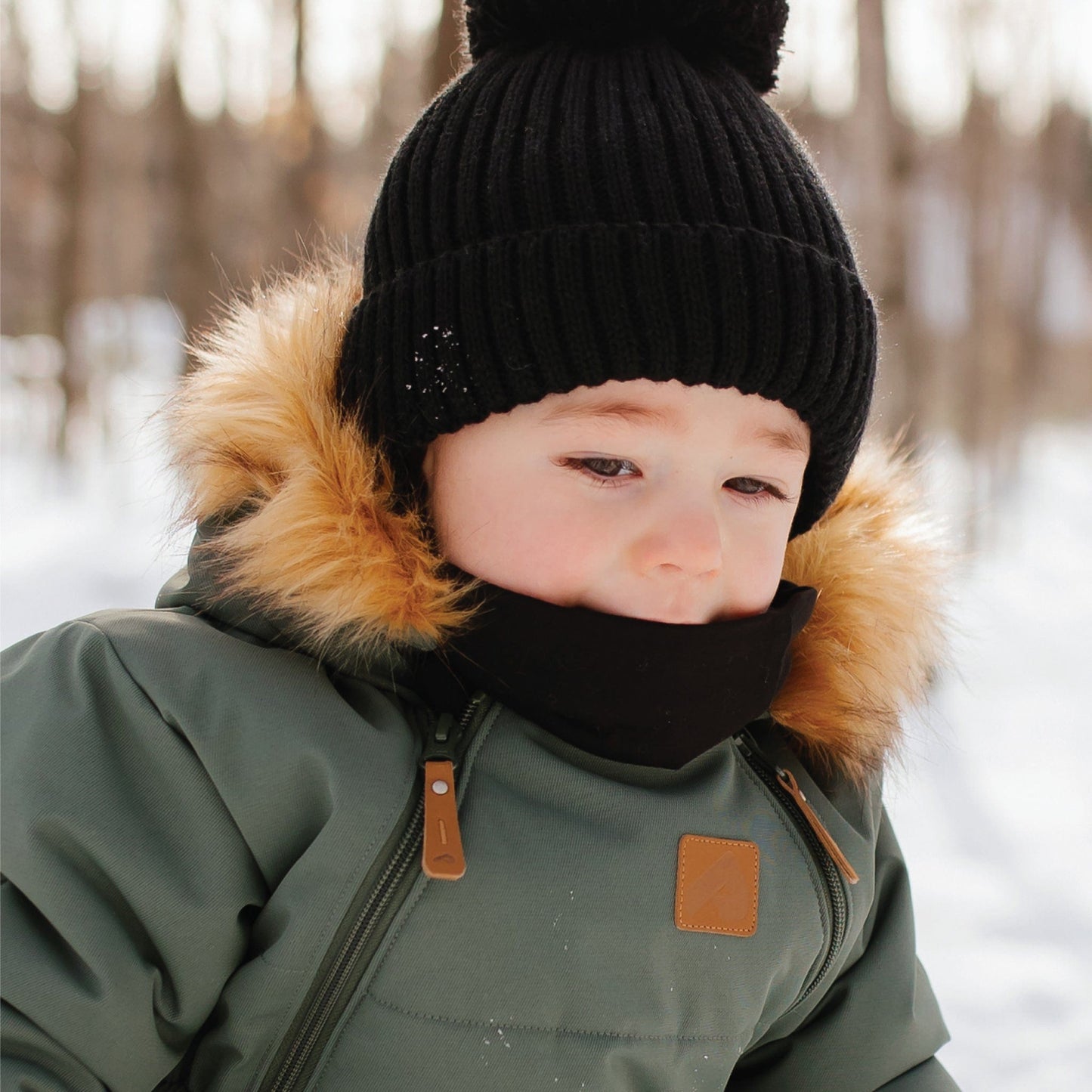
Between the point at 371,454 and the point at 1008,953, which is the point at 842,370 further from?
the point at 1008,953

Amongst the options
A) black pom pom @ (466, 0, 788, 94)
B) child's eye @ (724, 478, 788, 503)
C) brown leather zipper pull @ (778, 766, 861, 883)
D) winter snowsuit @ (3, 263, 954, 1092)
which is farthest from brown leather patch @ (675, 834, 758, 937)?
black pom pom @ (466, 0, 788, 94)

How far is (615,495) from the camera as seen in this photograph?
103 centimetres

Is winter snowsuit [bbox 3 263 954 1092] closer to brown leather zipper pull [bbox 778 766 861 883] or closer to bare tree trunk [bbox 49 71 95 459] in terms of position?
brown leather zipper pull [bbox 778 766 861 883]

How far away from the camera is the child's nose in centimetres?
101

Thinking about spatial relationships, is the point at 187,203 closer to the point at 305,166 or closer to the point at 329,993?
the point at 305,166

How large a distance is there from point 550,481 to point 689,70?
1.64 feet

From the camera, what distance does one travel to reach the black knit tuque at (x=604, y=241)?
40.3 inches

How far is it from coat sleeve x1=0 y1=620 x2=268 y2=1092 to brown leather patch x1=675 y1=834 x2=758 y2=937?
0.41 metres

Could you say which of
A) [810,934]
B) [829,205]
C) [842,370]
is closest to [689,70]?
[829,205]

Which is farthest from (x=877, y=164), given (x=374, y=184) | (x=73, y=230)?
(x=73, y=230)

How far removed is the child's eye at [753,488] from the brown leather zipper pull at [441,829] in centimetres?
42

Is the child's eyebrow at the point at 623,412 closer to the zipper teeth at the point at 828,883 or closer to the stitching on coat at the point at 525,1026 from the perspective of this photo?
the zipper teeth at the point at 828,883

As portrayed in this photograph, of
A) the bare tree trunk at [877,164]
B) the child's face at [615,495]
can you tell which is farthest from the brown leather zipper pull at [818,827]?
the bare tree trunk at [877,164]

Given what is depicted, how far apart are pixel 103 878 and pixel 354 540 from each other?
0.38m
